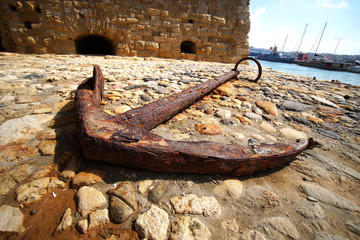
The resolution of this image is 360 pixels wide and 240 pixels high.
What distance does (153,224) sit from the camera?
29.2 inches

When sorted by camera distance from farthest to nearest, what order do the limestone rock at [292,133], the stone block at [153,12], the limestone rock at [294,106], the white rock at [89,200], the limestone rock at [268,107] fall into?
the stone block at [153,12] < the limestone rock at [294,106] < the limestone rock at [268,107] < the limestone rock at [292,133] < the white rock at [89,200]

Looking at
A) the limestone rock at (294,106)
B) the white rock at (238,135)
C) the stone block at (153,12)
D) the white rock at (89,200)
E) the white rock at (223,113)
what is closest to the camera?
the white rock at (89,200)

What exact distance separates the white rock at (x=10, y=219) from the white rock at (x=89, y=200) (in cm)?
22

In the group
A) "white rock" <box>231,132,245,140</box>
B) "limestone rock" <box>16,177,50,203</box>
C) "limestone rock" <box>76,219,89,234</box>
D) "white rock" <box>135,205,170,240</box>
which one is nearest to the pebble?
"white rock" <box>231,132,245,140</box>

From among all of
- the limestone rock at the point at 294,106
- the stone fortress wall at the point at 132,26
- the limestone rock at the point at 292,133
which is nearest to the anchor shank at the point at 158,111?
the limestone rock at the point at 292,133

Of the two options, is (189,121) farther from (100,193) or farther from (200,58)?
(200,58)

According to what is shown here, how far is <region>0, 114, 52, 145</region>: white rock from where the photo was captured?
46.1 inches

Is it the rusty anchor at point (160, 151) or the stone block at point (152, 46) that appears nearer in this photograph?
the rusty anchor at point (160, 151)

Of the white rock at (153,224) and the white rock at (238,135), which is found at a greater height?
the white rock at (238,135)

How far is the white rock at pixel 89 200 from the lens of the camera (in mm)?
771

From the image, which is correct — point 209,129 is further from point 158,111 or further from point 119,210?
point 119,210

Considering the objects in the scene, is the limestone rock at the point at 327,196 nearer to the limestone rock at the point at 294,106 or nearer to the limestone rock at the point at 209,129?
the limestone rock at the point at 209,129

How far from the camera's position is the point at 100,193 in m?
0.86

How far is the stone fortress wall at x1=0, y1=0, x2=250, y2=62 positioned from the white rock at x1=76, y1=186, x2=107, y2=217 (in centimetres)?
688
